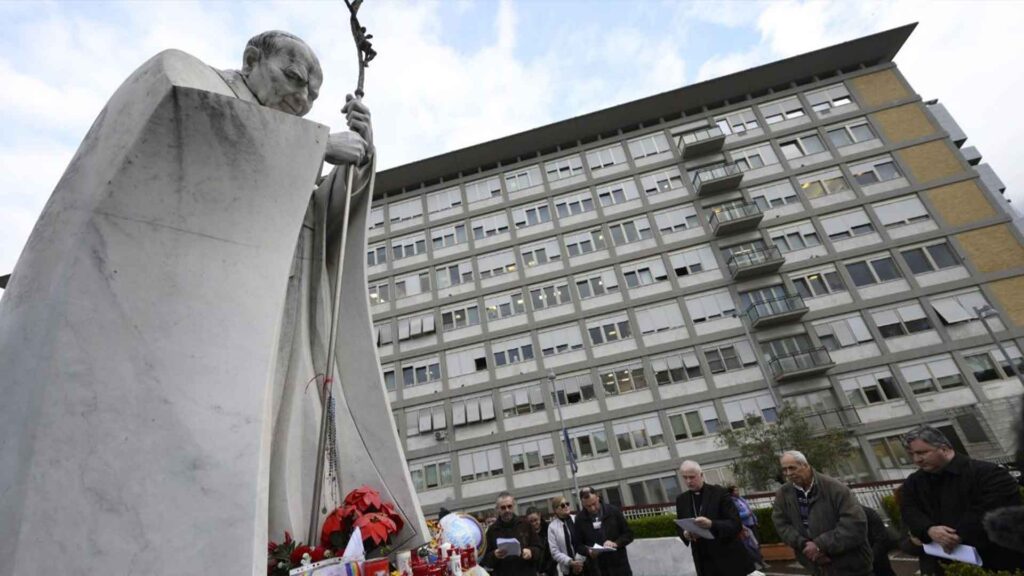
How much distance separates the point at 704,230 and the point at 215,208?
2808 cm

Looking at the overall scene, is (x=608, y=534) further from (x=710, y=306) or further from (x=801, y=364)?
(x=710, y=306)

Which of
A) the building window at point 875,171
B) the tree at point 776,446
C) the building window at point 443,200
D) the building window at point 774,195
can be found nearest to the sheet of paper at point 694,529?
the tree at point 776,446

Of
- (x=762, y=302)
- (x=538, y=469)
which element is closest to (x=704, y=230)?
(x=762, y=302)

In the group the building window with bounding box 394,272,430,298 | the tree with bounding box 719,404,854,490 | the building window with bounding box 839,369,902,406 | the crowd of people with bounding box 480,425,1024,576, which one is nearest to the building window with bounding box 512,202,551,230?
the building window with bounding box 394,272,430,298

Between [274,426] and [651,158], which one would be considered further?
[651,158]

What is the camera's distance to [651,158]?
30156 mm

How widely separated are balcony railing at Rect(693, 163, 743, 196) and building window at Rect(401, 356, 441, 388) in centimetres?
1853

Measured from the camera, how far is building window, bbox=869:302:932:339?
23125 mm

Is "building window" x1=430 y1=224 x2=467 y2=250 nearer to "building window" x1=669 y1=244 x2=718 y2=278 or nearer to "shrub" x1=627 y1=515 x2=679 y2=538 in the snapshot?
"building window" x1=669 y1=244 x2=718 y2=278

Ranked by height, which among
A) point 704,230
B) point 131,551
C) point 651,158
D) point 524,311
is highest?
point 651,158

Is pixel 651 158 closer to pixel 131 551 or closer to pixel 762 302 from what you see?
pixel 762 302

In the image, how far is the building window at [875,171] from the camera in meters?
26.6

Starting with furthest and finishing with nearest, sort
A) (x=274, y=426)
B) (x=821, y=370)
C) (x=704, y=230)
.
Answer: (x=704, y=230)
(x=821, y=370)
(x=274, y=426)

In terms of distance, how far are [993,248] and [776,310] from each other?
1107 centimetres
